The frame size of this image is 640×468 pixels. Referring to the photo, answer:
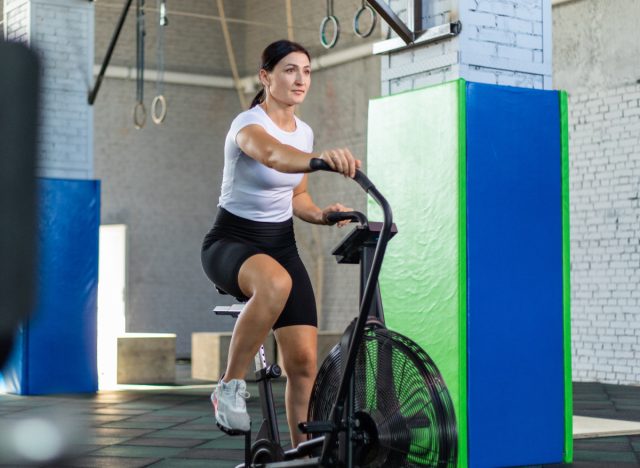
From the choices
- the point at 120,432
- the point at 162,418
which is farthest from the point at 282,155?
the point at 162,418

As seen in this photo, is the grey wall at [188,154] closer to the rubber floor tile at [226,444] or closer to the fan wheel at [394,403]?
the rubber floor tile at [226,444]

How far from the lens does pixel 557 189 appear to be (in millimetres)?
4191

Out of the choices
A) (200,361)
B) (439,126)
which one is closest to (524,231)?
(439,126)

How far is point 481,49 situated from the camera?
4254mm

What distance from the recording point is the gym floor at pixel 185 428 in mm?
4387

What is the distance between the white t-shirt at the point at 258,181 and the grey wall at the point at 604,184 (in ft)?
21.0

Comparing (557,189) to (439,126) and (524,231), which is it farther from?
(439,126)

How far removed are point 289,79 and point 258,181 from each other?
292 millimetres

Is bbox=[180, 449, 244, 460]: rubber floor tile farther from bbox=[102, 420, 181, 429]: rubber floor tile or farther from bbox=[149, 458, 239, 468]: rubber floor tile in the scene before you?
bbox=[102, 420, 181, 429]: rubber floor tile

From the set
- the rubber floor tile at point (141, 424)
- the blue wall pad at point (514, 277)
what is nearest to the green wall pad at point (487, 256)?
the blue wall pad at point (514, 277)

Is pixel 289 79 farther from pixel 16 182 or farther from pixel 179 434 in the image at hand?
pixel 179 434

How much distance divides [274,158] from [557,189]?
2206 millimetres

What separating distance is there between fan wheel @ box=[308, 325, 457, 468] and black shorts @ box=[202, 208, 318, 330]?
0.36m

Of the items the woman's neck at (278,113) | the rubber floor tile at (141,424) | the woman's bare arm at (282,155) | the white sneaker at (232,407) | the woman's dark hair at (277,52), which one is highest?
the woman's dark hair at (277,52)
